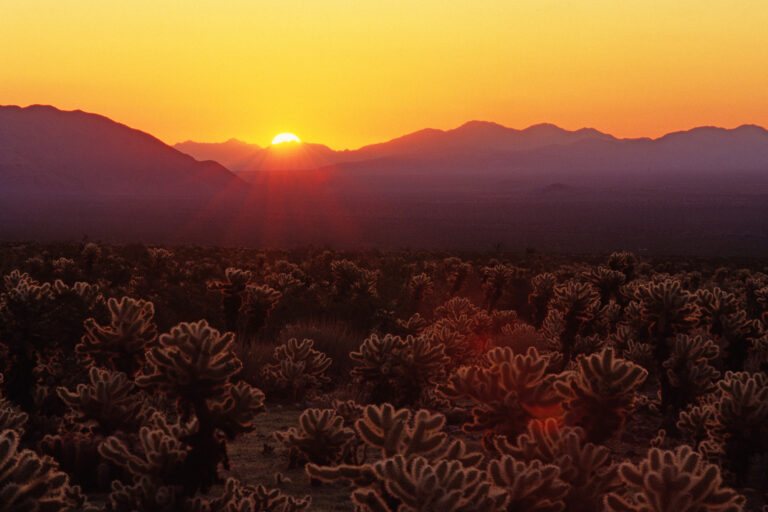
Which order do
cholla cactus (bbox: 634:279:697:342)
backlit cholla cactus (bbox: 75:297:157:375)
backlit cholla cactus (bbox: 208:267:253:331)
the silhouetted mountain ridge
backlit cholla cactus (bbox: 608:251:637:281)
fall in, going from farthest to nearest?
the silhouetted mountain ridge → backlit cholla cactus (bbox: 608:251:637:281) → backlit cholla cactus (bbox: 208:267:253:331) → cholla cactus (bbox: 634:279:697:342) → backlit cholla cactus (bbox: 75:297:157:375)

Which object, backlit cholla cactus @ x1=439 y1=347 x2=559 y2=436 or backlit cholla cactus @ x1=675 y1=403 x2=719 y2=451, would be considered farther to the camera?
backlit cholla cactus @ x1=675 y1=403 x2=719 y2=451

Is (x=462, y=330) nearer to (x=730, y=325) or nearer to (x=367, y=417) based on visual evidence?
(x=730, y=325)

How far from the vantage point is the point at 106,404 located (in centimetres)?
580

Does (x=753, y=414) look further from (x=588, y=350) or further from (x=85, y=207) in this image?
(x=85, y=207)

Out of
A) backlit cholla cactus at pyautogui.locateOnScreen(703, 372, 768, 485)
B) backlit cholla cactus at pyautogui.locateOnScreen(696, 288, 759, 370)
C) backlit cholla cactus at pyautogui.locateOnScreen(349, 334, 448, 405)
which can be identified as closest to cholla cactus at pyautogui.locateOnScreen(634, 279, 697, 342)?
backlit cholla cactus at pyautogui.locateOnScreen(696, 288, 759, 370)

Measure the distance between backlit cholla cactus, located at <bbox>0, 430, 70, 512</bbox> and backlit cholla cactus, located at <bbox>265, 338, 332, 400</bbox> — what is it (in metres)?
5.12

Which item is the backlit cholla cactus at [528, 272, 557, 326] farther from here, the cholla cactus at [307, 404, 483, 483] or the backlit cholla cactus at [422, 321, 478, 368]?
the cholla cactus at [307, 404, 483, 483]

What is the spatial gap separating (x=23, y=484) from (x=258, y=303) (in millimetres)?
7867

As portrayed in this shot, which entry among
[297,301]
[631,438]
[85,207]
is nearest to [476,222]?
[85,207]

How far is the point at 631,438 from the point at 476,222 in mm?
91533

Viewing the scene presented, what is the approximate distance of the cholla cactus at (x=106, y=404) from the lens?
576 cm

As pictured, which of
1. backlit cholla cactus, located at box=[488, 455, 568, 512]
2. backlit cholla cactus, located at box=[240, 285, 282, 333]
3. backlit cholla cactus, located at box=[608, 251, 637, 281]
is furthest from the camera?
backlit cholla cactus, located at box=[608, 251, 637, 281]

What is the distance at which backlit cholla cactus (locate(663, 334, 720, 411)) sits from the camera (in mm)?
7438

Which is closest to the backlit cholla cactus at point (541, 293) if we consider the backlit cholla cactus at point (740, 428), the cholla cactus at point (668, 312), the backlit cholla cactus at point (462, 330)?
the backlit cholla cactus at point (462, 330)
